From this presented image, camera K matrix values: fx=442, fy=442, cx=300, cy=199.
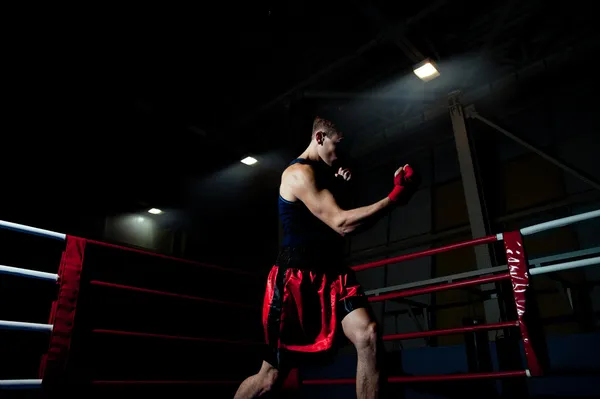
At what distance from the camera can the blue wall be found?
2.22 metres

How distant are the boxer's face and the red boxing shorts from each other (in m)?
0.61

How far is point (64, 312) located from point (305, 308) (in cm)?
135

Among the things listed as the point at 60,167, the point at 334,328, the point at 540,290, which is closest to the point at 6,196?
the point at 60,167

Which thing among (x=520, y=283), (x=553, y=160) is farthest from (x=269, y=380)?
(x=553, y=160)

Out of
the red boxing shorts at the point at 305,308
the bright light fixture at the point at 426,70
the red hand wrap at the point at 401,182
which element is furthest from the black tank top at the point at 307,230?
the bright light fixture at the point at 426,70

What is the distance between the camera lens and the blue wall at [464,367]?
222 cm

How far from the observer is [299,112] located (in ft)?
24.2

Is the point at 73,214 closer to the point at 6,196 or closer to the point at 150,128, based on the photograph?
the point at 6,196

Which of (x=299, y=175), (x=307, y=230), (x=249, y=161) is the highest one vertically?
(x=249, y=161)

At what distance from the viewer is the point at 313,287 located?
84.4 inches

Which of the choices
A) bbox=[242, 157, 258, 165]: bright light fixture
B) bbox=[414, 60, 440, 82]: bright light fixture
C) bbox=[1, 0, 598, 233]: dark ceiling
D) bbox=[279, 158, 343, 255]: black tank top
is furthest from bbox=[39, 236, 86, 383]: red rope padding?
bbox=[242, 157, 258, 165]: bright light fixture

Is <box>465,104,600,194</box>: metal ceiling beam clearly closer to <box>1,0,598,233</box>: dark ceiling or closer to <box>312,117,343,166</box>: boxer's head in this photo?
<box>1,0,598,233</box>: dark ceiling

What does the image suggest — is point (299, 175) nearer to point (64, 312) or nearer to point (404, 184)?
point (404, 184)

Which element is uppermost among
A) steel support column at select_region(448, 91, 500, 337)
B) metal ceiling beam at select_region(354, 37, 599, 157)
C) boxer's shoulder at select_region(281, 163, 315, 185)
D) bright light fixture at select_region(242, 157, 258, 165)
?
metal ceiling beam at select_region(354, 37, 599, 157)
